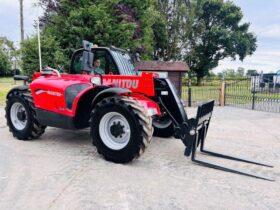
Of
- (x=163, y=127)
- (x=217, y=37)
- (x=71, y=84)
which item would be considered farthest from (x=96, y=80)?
(x=217, y=37)

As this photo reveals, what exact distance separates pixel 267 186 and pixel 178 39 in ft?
80.6

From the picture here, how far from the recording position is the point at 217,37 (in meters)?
32.5

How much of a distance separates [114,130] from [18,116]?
8.75ft

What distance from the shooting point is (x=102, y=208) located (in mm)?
3045

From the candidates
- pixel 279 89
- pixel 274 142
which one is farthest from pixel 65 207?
pixel 279 89

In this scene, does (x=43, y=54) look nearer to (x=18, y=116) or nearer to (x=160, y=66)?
(x=160, y=66)

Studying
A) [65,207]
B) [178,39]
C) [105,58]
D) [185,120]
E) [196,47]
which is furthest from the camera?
[196,47]

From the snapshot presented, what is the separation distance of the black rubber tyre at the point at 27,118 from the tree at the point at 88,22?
7.74 meters

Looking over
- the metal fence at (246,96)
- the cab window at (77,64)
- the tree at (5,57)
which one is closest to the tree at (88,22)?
the metal fence at (246,96)

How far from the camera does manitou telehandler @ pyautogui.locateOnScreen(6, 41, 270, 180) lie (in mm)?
4359

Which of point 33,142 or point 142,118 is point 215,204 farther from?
point 33,142

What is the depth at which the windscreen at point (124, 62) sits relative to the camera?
18.1 ft

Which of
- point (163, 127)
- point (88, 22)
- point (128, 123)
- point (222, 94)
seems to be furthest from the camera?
point (88, 22)

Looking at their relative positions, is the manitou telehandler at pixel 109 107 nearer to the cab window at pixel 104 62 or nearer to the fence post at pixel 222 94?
the cab window at pixel 104 62
